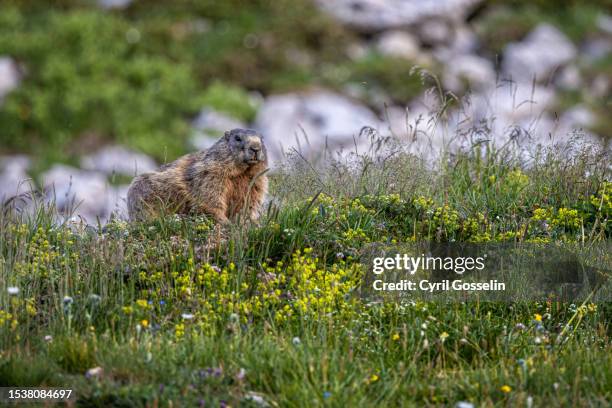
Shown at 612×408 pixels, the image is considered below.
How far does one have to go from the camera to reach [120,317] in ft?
20.5

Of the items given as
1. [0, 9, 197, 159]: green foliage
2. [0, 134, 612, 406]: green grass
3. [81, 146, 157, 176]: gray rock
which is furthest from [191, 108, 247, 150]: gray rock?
[0, 134, 612, 406]: green grass

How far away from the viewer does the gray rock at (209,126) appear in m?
19.1

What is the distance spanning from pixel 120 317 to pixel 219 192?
9.21 feet

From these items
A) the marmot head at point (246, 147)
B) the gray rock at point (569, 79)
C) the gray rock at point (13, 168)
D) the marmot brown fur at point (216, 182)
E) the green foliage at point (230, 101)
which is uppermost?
the gray rock at point (569, 79)

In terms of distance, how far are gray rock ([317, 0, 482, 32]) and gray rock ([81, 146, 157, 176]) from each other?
7824 mm

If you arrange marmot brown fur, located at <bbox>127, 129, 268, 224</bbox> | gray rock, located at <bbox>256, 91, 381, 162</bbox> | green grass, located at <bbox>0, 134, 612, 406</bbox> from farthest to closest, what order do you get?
gray rock, located at <bbox>256, 91, 381, 162</bbox>
marmot brown fur, located at <bbox>127, 129, 268, 224</bbox>
green grass, located at <bbox>0, 134, 612, 406</bbox>

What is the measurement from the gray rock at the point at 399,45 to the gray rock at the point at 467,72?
926 millimetres

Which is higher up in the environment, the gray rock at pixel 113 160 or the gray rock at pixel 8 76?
the gray rock at pixel 8 76

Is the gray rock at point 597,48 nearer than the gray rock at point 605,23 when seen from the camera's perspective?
Yes

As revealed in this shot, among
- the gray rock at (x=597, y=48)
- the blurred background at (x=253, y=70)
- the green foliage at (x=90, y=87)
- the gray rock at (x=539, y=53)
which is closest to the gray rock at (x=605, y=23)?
the blurred background at (x=253, y=70)

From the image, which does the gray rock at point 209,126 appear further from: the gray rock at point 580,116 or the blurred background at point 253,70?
the gray rock at point 580,116

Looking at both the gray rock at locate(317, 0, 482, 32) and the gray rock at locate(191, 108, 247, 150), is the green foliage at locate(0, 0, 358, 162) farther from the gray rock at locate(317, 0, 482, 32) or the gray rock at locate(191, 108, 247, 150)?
the gray rock at locate(317, 0, 482, 32)

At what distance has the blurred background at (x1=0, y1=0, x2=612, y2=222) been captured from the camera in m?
18.9

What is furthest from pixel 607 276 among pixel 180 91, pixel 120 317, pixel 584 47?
pixel 584 47
